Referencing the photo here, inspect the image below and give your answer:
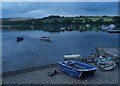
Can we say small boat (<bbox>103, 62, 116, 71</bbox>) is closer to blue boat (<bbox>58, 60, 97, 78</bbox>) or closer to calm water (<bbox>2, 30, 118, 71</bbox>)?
blue boat (<bbox>58, 60, 97, 78</bbox>)

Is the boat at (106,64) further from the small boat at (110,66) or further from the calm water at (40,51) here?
the calm water at (40,51)

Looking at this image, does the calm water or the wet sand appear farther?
the calm water

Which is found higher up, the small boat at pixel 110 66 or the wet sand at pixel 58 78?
the small boat at pixel 110 66

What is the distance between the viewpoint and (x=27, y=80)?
Answer: 26.2 metres

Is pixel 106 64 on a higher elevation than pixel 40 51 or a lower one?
higher

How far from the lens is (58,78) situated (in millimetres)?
26562

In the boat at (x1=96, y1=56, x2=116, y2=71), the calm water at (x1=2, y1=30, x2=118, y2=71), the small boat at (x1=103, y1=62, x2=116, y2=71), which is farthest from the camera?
the calm water at (x1=2, y1=30, x2=118, y2=71)

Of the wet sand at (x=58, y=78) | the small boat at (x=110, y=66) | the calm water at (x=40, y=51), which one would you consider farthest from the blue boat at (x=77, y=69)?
the calm water at (x=40, y=51)

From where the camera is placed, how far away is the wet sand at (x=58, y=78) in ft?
83.0

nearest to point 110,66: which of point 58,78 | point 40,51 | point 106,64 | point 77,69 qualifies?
point 106,64

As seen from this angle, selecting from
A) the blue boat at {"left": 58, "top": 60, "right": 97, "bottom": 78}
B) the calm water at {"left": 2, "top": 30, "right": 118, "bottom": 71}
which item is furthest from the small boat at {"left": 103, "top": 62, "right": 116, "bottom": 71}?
the calm water at {"left": 2, "top": 30, "right": 118, "bottom": 71}

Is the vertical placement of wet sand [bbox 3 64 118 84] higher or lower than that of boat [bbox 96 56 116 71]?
lower

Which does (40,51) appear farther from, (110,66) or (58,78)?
(58,78)

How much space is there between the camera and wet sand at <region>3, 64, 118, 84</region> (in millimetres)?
25312
